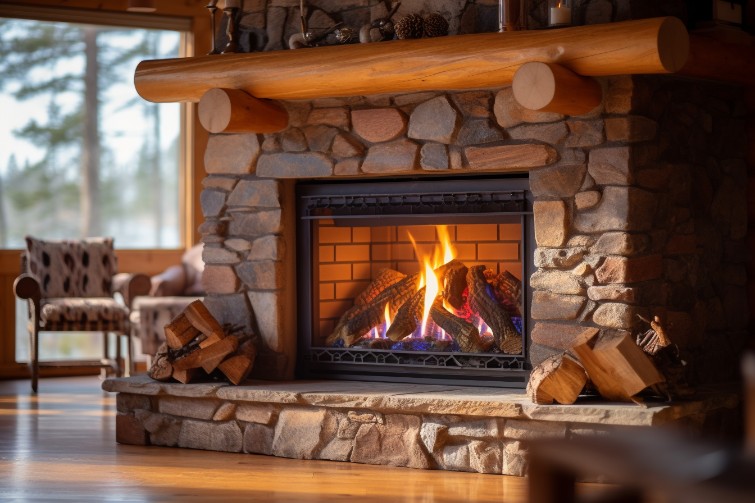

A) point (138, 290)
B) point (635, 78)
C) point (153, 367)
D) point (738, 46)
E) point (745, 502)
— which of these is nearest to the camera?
point (745, 502)

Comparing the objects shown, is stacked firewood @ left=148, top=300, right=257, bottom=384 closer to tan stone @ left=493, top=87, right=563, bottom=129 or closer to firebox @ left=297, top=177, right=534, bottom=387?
firebox @ left=297, top=177, right=534, bottom=387

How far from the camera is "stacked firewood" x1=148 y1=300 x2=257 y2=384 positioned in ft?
17.0

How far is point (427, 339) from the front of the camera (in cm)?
520

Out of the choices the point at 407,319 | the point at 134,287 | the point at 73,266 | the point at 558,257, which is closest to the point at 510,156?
the point at 558,257

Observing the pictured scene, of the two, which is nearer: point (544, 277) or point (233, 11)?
point (544, 277)

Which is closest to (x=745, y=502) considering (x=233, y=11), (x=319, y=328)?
(x=319, y=328)

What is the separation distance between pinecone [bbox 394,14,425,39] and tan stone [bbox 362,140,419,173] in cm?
45

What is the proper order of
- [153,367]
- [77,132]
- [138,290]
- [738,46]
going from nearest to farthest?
1. [738,46]
2. [153,367]
3. [138,290]
4. [77,132]

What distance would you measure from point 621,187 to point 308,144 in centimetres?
140

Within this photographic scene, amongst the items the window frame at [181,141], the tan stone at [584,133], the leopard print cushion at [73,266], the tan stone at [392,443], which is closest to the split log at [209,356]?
the tan stone at [392,443]

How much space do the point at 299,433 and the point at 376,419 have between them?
1.14 feet

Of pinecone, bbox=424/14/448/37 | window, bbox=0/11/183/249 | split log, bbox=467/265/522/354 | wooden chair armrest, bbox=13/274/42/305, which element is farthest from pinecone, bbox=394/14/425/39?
window, bbox=0/11/183/249

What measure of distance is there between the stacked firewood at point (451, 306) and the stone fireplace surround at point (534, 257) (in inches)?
8.6

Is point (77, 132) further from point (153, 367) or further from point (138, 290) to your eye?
point (153, 367)
